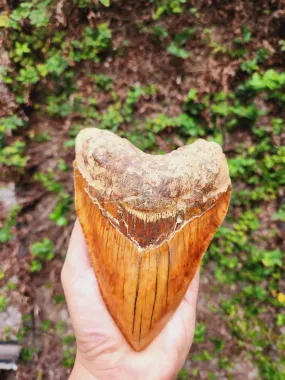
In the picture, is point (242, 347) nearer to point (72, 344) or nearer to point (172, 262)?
point (72, 344)

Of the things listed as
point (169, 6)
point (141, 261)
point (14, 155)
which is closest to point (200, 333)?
point (141, 261)

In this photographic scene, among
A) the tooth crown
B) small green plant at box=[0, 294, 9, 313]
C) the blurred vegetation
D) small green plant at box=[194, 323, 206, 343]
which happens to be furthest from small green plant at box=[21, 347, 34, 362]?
the tooth crown

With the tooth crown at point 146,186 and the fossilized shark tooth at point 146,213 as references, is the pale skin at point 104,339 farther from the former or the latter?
the tooth crown at point 146,186

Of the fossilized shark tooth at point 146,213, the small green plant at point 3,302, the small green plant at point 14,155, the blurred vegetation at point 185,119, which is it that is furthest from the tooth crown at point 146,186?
the small green plant at point 3,302

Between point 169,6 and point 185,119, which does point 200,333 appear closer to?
point 185,119

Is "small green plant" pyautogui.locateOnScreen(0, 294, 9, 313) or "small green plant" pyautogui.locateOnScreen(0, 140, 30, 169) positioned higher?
"small green plant" pyautogui.locateOnScreen(0, 140, 30, 169)

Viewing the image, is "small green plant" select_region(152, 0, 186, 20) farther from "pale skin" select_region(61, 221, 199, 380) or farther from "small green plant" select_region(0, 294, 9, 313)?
"small green plant" select_region(0, 294, 9, 313)
